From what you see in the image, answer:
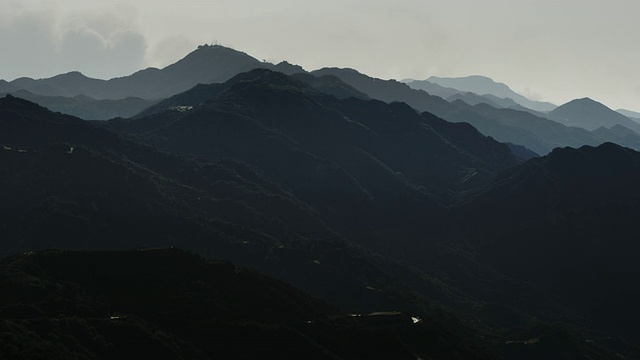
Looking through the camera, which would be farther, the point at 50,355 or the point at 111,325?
the point at 111,325

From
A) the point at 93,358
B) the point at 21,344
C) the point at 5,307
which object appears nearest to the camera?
the point at 21,344

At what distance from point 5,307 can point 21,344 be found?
34193mm

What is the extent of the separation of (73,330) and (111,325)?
12.0m

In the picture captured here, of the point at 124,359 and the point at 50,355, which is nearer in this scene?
the point at 50,355

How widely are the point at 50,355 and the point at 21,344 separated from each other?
Result: 760cm

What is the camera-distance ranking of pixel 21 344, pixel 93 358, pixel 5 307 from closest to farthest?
1. pixel 21 344
2. pixel 93 358
3. pixel 5 307

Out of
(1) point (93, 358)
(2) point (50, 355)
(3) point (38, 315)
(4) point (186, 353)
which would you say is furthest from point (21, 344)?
(4) point (186, 353)

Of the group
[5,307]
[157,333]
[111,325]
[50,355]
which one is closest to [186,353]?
[157,333]

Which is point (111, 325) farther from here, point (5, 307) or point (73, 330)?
point (5, 307)

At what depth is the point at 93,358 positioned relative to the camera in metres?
179

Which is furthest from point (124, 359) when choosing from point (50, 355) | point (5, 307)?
point (5, 307)

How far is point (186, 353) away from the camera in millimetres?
198875

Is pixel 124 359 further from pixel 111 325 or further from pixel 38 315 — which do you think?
pixel 38 315

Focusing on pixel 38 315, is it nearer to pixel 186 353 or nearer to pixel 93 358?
pixel 93 358
